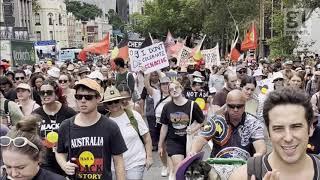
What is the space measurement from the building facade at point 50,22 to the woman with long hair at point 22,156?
352 ft

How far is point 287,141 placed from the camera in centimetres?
280

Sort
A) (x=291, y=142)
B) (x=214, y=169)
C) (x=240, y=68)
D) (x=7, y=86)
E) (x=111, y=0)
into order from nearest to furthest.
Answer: (x=291, y=142) < (x=214, y=169) < (x=7, y=86) < (x=240, y=68) < (x=111, y=0)

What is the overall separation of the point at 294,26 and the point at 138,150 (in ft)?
74.5

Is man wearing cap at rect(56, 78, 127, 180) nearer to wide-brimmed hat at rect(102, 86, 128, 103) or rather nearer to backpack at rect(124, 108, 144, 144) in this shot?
wide-brimmed hat at rect(102, 86, 128, 103)

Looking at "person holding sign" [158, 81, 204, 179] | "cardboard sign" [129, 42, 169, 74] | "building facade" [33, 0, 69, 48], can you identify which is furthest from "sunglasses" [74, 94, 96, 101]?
"building facade" [33, 0, 69, 48]

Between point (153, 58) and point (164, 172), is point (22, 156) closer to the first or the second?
point (164, 172)

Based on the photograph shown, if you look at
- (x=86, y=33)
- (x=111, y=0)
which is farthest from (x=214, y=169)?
(x=111, y=0)

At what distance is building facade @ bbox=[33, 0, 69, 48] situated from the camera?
374 ft

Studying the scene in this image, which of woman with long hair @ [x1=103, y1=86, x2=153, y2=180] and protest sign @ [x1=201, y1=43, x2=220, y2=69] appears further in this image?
protest sign @ [x1=201, y1=43, x2=220, y2=69]

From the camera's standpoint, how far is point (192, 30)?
5562 centimetres

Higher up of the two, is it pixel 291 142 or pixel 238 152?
pixel 291 142

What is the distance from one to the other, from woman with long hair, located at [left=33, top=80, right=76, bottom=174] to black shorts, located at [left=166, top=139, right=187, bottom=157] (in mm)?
2098

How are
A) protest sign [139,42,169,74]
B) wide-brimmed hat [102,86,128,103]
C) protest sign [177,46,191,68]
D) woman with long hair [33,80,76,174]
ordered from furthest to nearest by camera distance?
1. protest sign [177,46,191,68]
2. protest sign [139,42,169,74]
3. wide-brimmed hat [102,86,128,103]
4. woman with long hair [33,80,76,174]

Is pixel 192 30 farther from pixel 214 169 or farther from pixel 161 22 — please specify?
pixel 214 169
